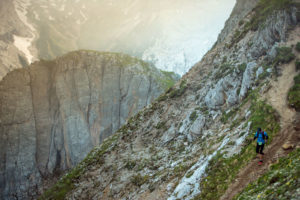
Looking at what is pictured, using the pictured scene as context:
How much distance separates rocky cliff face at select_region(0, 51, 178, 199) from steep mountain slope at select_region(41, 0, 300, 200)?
1145 inches

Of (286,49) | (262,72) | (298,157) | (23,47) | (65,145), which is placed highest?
(23,47)

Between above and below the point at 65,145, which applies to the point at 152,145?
above

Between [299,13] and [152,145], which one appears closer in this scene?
[299,13]

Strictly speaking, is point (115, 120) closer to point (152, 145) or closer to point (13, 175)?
point (13, 175)

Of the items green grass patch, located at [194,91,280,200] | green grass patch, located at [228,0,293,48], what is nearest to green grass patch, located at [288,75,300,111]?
green grass patch, located at [194,91,280,200]

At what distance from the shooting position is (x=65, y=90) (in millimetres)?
60219

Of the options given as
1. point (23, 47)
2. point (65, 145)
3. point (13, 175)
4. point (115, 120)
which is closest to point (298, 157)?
point (115, 120)

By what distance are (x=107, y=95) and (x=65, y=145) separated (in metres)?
17.6

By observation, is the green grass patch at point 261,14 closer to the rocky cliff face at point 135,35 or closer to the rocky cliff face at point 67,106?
the rocky cliff face at point 67,106

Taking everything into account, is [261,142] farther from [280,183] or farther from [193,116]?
[193,116]

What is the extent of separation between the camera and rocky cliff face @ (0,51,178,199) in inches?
2234

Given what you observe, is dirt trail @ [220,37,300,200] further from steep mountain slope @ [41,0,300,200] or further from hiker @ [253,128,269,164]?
hiker @ [253,128,269,164]

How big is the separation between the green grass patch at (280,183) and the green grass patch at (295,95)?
4679mm

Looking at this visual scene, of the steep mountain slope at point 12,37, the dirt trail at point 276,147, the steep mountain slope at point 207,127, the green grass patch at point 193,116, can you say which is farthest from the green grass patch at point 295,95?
the steep mountain slope at point 12,37
